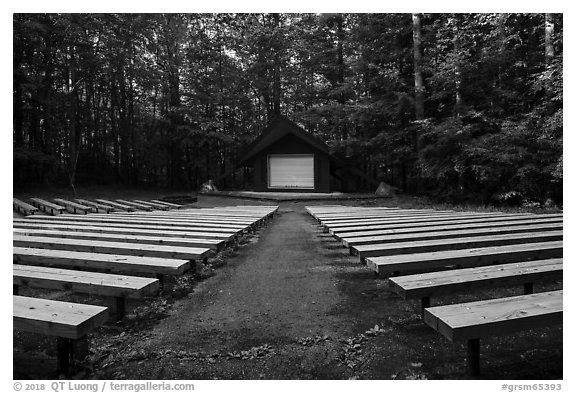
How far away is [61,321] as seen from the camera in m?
1.98

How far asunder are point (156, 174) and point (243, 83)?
33.0 feet

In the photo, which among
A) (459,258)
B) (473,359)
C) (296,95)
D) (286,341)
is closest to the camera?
(473,359)

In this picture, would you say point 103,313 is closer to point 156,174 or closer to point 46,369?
point 46,369

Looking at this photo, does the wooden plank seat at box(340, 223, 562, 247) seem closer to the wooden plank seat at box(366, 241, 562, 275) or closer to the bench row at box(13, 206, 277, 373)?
the wooden plank seat at box(366, 241, 562, 275)

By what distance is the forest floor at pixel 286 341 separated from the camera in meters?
2.24

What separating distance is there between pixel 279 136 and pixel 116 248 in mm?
15049

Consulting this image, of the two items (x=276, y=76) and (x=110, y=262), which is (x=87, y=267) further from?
(x=276, y=76)

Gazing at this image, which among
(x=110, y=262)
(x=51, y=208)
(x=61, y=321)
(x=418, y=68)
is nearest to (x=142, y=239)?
(x=110, y=262)

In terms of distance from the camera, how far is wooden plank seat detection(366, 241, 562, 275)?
320 cm

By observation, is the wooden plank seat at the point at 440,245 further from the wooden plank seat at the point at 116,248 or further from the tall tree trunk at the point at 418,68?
the tall tree trunk at the point at 418,68

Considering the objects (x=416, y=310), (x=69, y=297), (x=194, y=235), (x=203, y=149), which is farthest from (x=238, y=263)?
(x=203, y=149)

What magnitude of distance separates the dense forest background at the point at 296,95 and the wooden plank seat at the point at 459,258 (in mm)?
8834

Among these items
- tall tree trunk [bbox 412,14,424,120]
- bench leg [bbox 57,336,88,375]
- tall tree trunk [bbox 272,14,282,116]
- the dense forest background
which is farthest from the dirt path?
tall tree trunk [bbox 272,14,282,116]

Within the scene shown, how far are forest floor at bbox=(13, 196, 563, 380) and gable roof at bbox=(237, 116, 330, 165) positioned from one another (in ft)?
46.2
